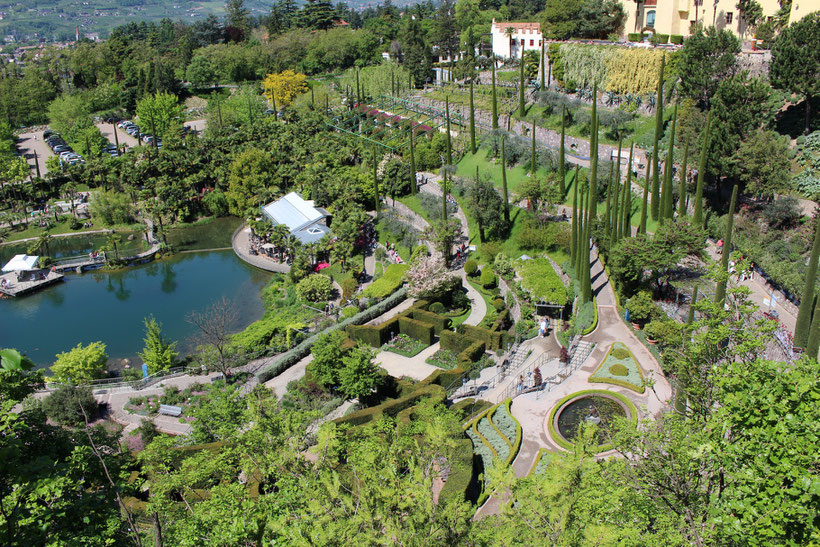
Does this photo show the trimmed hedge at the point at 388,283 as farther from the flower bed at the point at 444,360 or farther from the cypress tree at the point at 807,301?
the cypress tree at the point at 807,301

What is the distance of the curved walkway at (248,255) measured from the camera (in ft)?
172

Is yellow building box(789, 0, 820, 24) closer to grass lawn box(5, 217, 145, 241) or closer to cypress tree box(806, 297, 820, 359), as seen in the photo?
cypress tree box(806, 297, 820, 359)

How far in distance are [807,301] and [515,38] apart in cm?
6040

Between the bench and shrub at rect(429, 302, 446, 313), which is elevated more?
shrub at rect(429, 302, 446, 313)

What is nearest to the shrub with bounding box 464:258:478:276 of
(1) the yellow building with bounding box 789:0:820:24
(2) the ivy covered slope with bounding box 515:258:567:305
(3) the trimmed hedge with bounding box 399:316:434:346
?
(2) the ivy covered slope with bounding box 515:258:567:305

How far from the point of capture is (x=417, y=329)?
38.6 meters

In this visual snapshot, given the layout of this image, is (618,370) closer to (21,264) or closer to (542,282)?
(542,282)

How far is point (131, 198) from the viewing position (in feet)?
215

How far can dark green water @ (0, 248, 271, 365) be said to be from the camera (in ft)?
141

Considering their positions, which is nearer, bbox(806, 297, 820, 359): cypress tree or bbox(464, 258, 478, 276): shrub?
bbox(806, 297, 820, 359): cypress tree

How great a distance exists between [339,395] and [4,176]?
2125 inches

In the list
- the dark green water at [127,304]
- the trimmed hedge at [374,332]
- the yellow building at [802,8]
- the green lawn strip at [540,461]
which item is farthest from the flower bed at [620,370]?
the yellow building at [802,8]

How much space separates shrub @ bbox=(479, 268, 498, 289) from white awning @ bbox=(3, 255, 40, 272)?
3503 centimetres

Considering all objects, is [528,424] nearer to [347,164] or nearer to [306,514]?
[306,514]
